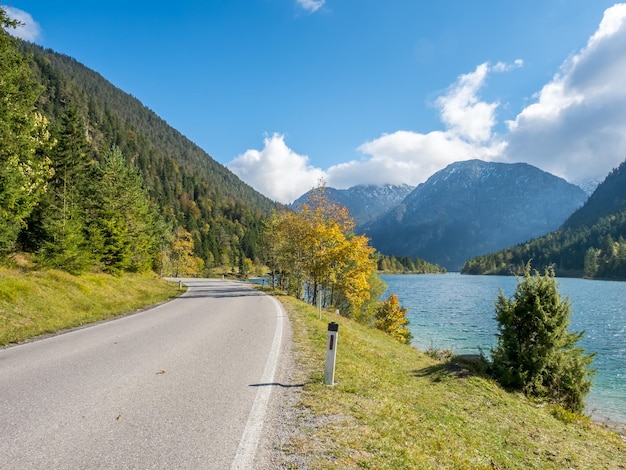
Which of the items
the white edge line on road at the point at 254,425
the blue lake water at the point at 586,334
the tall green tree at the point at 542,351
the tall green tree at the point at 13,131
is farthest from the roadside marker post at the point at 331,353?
the tall green tree at the point at 13,131

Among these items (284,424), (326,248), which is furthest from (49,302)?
(326,248)

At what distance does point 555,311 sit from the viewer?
583 inches

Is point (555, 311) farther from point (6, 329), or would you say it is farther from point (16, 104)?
point (16, 104)

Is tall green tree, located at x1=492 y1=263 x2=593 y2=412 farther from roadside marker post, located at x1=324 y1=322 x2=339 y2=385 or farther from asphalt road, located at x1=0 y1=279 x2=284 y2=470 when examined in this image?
roadside marker post, located at x1=324 y1=322 x2=339 y2=385

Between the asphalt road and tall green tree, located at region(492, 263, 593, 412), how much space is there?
10.2 metres

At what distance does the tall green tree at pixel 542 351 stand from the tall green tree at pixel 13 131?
74.3ft

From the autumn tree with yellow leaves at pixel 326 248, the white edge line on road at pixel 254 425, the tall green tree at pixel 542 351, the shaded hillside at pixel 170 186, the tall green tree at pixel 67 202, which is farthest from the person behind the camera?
the shaded hillside at pixel 170 186

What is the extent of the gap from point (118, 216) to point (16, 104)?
1682 centimetres

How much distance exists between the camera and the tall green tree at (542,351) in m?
14.3

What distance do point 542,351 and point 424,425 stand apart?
10.5 meters

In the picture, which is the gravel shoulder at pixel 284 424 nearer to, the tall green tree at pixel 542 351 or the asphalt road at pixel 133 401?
the asphalt road at pixel 133 401

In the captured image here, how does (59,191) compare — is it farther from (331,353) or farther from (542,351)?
(542,351)

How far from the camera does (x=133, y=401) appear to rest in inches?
237

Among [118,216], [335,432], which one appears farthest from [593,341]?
[118,216]
